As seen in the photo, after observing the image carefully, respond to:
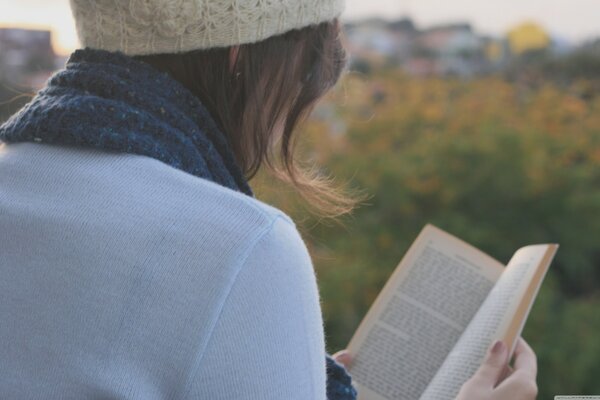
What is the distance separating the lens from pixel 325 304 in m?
2.83

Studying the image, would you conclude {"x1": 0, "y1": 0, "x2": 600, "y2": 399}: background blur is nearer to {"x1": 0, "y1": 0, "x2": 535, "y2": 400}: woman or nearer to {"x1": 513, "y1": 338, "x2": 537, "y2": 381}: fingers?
{"x1": 513, "y1": 338, "x2": 537, "y2": 381}: fingers

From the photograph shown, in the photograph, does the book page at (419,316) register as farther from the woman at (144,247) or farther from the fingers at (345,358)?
the woman at (144,247)

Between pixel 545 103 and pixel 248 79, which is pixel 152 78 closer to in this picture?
pixel 248 79

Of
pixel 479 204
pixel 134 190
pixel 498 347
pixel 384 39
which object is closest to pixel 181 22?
pixel 134 190

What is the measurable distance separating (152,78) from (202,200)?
8.4 inches

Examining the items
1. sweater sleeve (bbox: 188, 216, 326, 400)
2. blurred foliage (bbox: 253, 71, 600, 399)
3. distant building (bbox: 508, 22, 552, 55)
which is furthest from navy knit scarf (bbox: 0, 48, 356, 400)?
distant building (bbox: 508, 22, 552, 55)

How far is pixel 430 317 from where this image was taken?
69.2 inches

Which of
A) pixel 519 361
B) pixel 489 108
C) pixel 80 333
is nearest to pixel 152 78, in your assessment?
pixel 80 333

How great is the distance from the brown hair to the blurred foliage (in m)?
1.28

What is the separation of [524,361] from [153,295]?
0.82 metres

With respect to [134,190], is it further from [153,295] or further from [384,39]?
[384,39]

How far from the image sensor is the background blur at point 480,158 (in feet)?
9.27

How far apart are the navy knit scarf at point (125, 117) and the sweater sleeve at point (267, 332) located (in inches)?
6.7

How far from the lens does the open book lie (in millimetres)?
1669
